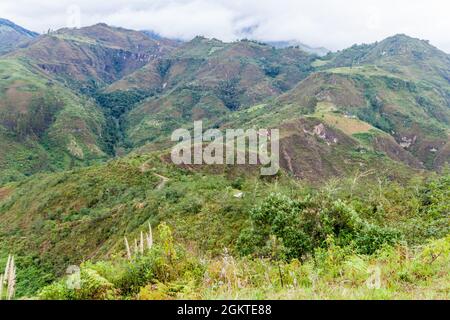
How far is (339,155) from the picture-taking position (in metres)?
104

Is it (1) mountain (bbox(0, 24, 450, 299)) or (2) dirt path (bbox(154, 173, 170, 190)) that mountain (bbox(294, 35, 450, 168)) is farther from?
(2) dirt path (bbox(154, 173, 170, 190))

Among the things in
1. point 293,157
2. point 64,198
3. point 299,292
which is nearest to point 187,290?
point 299,292

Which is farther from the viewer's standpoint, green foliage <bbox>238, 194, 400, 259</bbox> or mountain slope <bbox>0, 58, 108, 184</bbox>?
mountain slope <bbox>0, 58, 108, 184</bbox>

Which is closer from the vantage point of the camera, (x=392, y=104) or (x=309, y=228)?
(x=309, y=228)

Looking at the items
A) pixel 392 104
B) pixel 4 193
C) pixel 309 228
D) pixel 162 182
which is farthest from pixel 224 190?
pixel 392 104

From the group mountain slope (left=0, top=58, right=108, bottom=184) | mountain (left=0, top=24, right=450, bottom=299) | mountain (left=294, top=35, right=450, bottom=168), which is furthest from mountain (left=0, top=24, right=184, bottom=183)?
mountain (left=294, top=35, right=450, bottom=168)

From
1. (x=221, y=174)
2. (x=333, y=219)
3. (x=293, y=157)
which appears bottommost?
(x=333, y=219)

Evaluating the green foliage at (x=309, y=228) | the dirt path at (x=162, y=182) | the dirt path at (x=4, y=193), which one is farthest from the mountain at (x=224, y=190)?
the dirt path at (x=4, y=193)

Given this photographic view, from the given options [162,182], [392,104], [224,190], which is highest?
[392,104]

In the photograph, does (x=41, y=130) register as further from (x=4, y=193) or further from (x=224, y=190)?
(x=224, y=190)

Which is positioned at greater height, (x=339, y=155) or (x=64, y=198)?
(x=339, y=155)
